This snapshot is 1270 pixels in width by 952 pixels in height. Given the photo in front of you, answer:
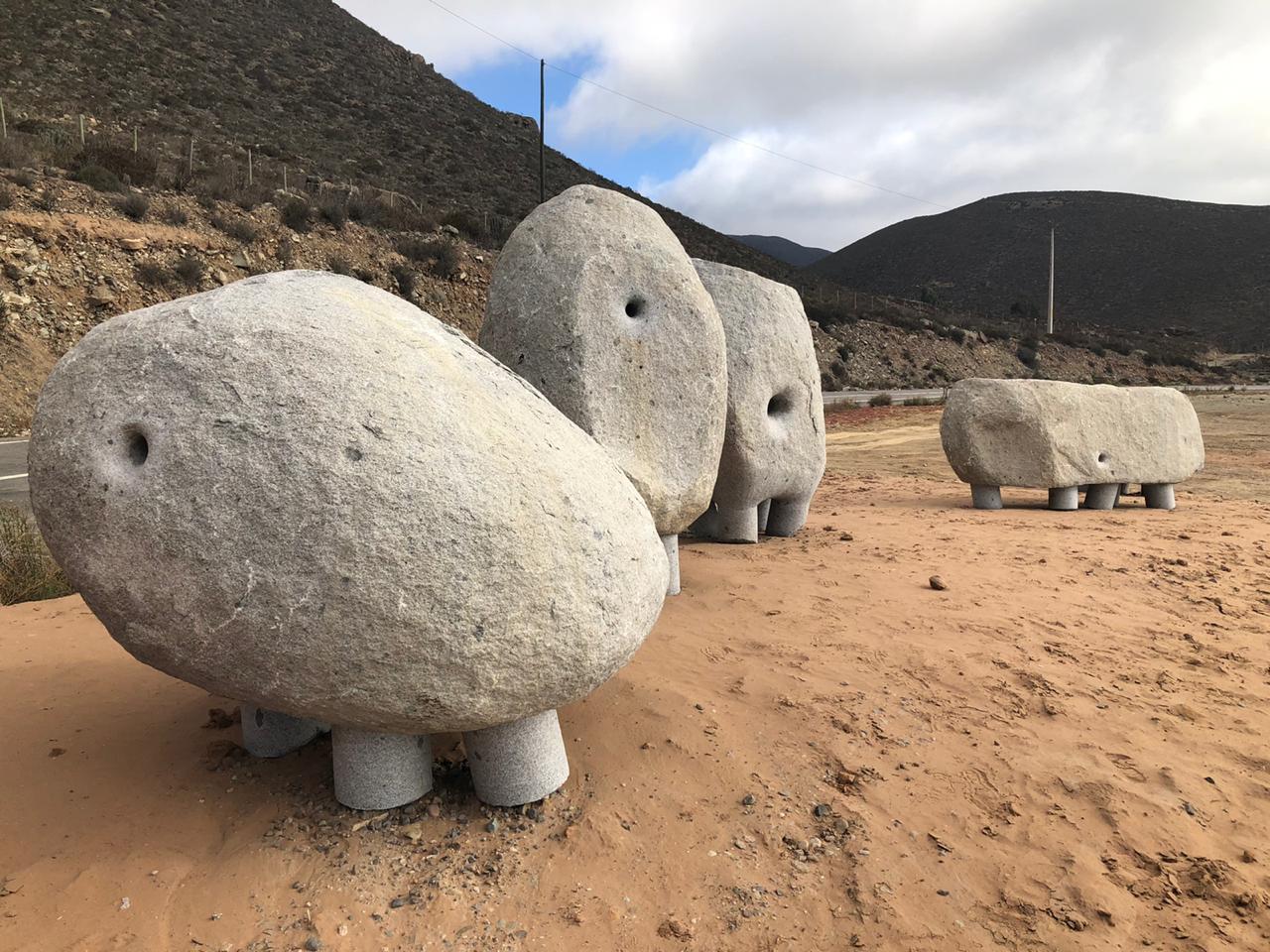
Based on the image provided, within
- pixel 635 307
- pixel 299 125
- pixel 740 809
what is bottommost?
pixel 740 809

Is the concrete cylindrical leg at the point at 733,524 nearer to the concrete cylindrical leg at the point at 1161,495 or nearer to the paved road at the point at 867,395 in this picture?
the concrete cylindrical leg at the point at 1161,495

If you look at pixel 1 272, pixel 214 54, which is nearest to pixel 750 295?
pixel 1 272

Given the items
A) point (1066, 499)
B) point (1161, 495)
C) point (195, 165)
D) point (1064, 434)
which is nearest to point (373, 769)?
point (1064, 434)

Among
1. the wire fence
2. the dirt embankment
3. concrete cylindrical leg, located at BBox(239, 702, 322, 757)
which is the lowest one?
concrete cylindrical leg, located at BBox(239, 702, 322, 757)

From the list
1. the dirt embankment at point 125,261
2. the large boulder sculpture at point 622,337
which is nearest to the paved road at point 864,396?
the dirt embankment at point 125,261

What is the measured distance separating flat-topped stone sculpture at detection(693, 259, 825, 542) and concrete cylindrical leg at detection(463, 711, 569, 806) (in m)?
3.21

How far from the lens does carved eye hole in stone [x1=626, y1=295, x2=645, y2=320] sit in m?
4.05

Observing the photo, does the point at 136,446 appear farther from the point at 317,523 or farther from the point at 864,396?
the point at 864,396

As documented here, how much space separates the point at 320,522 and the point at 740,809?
5.11 feet

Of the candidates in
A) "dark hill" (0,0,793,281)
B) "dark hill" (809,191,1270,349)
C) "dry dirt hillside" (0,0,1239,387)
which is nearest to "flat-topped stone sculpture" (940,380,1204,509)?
"dry dirt hillside" (0,0,1239,387)

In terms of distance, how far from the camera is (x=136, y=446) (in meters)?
2.08

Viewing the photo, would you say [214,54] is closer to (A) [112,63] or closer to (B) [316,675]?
(A) [112,63]

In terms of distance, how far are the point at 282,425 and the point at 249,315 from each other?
376 mm

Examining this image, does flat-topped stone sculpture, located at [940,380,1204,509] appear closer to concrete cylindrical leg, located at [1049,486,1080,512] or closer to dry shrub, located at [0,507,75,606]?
concrete cylindrical leg, located at [1049,486,1080,512]
